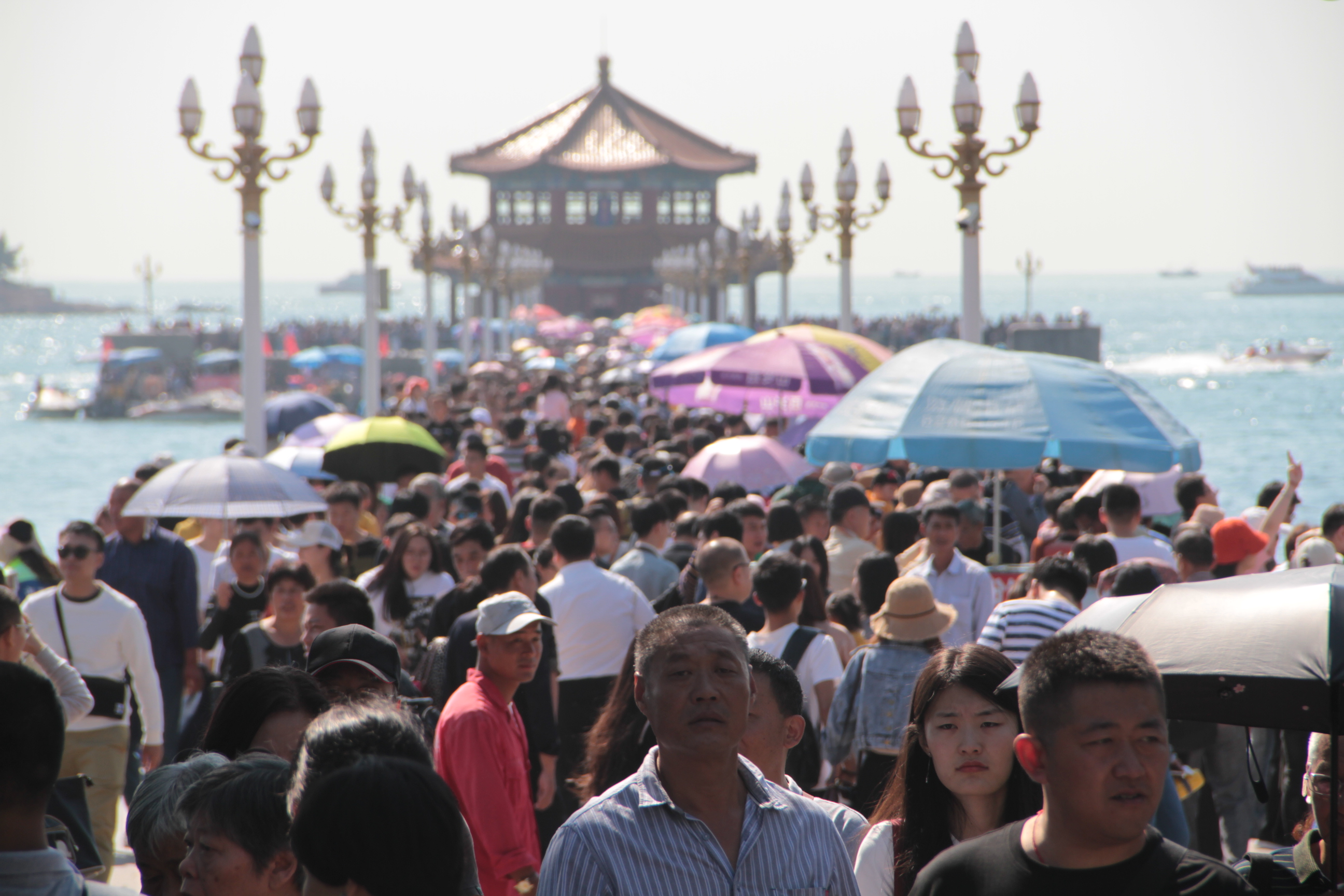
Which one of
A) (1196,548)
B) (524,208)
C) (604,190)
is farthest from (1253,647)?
(524,208)

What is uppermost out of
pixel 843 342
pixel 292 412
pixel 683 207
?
pixel 683 207

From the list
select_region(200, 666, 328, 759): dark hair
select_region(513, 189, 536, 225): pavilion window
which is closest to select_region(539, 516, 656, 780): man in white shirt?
select_region(200, 666, 328, 759): dark hair

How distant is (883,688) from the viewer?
485 cm

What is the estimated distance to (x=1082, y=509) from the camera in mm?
8680

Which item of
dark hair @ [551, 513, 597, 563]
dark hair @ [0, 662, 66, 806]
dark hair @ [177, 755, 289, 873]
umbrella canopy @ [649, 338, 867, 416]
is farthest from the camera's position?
umbrella canopy @ [649, 338, 867, 416]

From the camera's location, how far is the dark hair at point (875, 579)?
6.25 metres

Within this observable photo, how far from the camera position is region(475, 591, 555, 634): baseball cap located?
15.1ft

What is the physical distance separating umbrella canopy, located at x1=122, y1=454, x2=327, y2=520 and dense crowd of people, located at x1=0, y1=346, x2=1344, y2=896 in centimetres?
34

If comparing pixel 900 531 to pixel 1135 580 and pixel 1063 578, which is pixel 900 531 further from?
pixel 1063 578

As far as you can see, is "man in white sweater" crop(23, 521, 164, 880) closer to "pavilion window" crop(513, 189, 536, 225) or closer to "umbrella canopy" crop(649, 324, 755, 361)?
"umbrella canopy" crop(649, 324, 755, 361)

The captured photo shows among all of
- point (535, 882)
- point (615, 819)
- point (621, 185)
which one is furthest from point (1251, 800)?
point (621, 185)

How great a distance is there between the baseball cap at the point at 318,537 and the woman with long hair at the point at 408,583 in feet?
3.07

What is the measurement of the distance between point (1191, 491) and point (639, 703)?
7466 millimetres

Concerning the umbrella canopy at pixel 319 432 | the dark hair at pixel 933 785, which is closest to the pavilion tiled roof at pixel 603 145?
the umbrella canopy at pixel 319 432
